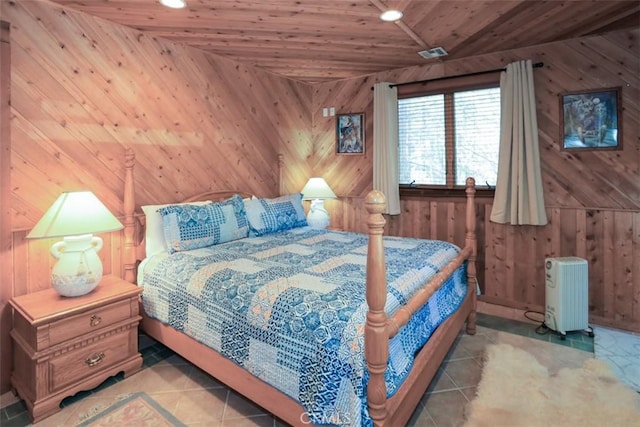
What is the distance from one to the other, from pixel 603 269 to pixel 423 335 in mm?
2278

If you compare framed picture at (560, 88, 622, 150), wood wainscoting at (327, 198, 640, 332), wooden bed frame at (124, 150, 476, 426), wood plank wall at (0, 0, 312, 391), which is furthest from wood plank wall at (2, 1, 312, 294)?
framed picture at (560, 88, 622, 150)

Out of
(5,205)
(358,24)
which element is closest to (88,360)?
(5,205)

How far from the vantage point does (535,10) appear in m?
2.53

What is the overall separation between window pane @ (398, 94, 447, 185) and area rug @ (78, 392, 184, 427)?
10.6 ft

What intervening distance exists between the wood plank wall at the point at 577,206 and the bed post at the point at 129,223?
3.00m

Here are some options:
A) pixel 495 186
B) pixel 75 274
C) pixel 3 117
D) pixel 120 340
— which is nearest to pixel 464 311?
pixel 495 186

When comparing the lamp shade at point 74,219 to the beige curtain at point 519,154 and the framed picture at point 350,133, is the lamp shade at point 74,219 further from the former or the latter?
the beige curtain at point 519,154

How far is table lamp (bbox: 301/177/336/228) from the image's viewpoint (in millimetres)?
3998

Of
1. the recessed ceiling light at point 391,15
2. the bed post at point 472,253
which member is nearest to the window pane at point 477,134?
the bed post at point 472,253

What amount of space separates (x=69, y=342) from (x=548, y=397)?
284 centimetres

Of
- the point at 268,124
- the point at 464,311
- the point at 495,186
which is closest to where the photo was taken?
the point at 464,311

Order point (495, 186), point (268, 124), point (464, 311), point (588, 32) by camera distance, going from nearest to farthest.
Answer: point (464, 311)
point (588, 32)
point (495, 186)
point (268, 124)

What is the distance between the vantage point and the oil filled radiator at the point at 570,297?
9.46 ft

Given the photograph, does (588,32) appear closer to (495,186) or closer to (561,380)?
(495,186)
